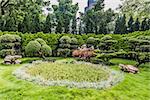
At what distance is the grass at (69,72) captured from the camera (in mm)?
9080

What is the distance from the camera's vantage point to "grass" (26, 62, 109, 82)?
908cm

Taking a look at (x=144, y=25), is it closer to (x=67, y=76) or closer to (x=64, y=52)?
(x=64, y=52)

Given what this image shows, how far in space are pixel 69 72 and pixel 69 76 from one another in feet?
1.89

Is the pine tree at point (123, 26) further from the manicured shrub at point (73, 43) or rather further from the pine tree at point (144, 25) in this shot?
the manicured shrub at point (73, 43)

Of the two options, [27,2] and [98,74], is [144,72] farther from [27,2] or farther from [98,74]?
[27,2]

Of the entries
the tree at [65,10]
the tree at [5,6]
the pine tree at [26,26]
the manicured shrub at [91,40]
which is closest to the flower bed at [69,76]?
the manicured shrub at [91,40]

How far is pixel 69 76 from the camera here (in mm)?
9242

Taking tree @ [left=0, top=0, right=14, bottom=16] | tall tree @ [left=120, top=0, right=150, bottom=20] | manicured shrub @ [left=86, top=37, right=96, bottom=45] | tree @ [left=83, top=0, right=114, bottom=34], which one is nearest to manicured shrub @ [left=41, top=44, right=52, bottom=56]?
manicured shrub @ [left=86, top=37, right=96, bottom=45]

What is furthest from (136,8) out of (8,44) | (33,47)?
(8,44)

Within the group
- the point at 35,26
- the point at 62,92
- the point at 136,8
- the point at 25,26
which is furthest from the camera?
the point at 136,8

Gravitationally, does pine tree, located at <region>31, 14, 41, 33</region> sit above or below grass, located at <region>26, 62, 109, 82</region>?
above

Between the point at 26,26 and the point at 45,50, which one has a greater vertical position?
the point at 26,26

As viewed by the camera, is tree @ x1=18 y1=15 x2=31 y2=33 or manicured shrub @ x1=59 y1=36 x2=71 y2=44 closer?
manicured shrub @ x1=59 y1=36 x2=71 y2=44

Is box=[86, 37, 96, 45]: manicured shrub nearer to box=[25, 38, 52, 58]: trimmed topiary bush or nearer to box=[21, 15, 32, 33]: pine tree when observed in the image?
box=[25, 38, 52, 58]: trimmed topiary bush
